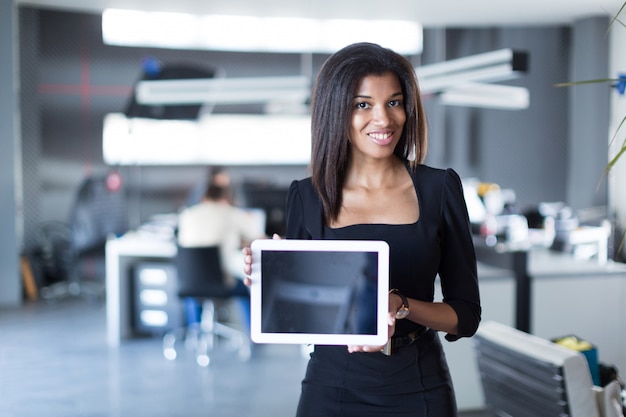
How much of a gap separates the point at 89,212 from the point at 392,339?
7.14 m

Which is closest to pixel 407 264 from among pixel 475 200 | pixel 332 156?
pixel 332 156

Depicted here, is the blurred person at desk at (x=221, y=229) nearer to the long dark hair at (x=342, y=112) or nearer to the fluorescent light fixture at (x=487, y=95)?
the fluorescent light fixture at (x=487, y=95)

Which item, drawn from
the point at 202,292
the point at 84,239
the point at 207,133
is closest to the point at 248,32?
the point at 207,133

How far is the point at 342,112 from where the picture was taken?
1.59 m

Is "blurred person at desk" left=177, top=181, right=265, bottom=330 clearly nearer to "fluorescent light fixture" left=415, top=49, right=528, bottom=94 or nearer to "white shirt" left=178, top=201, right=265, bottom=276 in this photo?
"white shirt" left=178, top=201, right=265, bottom=276

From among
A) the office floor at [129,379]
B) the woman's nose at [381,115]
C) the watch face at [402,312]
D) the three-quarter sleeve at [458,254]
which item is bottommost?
the office floor at [129,379]

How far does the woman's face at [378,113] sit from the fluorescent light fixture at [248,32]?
7.94m

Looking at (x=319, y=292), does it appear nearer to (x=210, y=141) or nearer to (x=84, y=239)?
(x=84, y=239)

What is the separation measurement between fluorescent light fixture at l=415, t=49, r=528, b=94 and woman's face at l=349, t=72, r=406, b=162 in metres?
2.93

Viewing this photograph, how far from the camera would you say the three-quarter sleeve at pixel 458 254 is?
5.31 ft

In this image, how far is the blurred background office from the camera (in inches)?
305

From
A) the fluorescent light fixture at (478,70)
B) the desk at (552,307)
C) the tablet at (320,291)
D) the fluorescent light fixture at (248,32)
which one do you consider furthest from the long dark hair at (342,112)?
the fluorescent light fixture at (248,32)

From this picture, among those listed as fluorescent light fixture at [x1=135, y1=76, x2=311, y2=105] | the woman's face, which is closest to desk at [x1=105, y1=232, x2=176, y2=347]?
fluorescent light fixture at [x1=135, y1=76, x2=311, y2=105]

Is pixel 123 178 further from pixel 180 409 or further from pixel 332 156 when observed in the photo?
pixel 332 156
